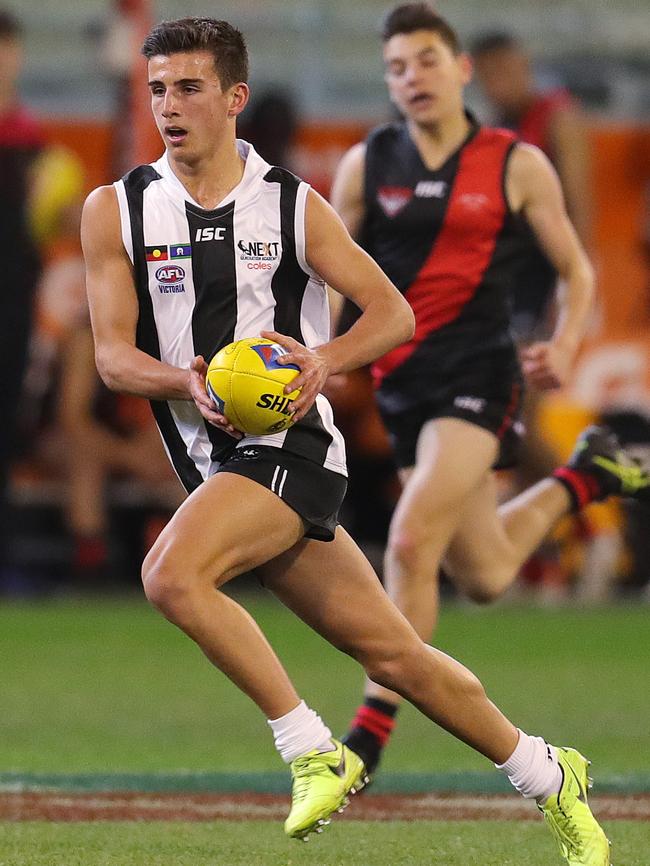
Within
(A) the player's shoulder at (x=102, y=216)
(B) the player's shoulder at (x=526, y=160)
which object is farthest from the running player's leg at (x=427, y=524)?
(A) the player's shoulder at (x=102, y=216)

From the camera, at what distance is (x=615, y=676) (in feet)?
33.4

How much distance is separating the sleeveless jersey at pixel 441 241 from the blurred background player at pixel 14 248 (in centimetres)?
546

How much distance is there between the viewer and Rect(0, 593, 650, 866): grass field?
5.56 meters

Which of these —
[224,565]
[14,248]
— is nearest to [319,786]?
[224,565]

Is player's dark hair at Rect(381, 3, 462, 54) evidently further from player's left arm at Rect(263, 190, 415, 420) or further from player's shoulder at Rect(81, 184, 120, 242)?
player's shoulder at Rect(81, 184, 120, 242)

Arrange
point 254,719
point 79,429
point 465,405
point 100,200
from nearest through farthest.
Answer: point 100,200 < point 465,405 < point 254,719 < point 79,429

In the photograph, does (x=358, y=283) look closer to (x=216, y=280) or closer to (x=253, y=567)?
(x=216, y=280)

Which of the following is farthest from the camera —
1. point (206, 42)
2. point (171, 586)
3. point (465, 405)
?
point (465, 405)

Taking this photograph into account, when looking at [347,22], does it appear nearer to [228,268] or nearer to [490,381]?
[490,381]

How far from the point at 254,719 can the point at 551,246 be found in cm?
277

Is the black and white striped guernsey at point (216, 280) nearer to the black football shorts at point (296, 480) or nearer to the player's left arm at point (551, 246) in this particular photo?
the black football shorts at point (296, 480)

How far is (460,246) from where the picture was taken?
765cm

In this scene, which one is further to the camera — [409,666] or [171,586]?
[409,666]

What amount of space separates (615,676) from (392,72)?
4075 millimetres
